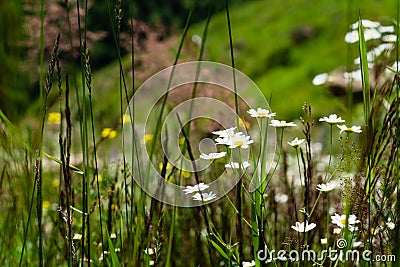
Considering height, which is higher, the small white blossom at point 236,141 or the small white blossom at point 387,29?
the small white blossom at point 387,29

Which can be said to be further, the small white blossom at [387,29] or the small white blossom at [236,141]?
the small white blossom at [387,29]

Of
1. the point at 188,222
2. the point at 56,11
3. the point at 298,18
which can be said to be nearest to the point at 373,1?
the point at 298,18

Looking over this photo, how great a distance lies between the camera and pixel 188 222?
1.74 m

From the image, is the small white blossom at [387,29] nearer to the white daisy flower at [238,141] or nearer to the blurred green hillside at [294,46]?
the white daisy flower at [238,141]
